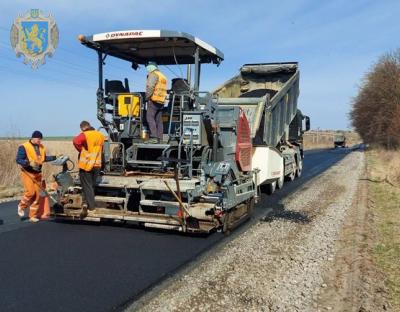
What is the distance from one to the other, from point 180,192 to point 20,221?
2.81m

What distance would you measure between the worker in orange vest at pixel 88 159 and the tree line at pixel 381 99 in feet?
91.2

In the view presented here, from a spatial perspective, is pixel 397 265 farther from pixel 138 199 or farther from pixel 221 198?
pixel 138 199

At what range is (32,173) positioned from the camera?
7477 mm

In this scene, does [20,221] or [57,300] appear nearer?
[57,300]

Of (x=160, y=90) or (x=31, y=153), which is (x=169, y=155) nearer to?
(x=160, y=90)

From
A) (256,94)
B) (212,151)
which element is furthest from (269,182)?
(212,151)

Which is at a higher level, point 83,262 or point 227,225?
point 227,225

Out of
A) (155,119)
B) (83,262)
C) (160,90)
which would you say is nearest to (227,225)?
(155,119)

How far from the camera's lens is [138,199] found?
7.12 m

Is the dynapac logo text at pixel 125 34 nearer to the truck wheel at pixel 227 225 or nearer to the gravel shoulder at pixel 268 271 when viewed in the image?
the truck wheel at pixel 227 225

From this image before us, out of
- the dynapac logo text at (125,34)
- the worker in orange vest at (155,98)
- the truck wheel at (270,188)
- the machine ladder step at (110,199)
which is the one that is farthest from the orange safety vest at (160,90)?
the truck wheel at (270,188)

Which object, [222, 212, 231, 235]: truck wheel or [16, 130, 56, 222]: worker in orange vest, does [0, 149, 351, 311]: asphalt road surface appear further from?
[16, 130, 56, 222]: worker in orange vest

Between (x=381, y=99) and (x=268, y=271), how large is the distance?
3349 centimetres

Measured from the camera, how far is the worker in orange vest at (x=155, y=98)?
7.22m
